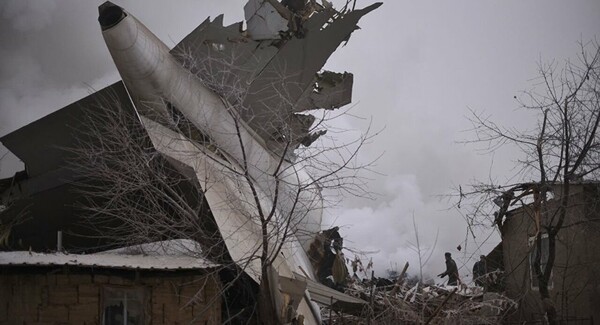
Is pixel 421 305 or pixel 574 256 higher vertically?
pixel 574 256

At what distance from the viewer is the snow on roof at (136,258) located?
28.9 feet

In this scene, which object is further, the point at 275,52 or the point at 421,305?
the point at 275,52

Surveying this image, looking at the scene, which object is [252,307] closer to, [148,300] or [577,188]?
[148,300]

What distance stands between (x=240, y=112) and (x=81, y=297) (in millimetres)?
3362

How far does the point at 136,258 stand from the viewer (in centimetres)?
989

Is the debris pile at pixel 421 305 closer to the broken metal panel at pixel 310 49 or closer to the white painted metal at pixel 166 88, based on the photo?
the white painted metal at pixel 166 88

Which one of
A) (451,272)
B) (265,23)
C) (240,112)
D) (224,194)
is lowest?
(451,272)

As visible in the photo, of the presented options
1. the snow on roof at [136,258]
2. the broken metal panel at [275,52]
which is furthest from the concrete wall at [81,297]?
the broken metal panel at [275,52]

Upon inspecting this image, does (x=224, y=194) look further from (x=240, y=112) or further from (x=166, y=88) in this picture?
(x=166, y=88)

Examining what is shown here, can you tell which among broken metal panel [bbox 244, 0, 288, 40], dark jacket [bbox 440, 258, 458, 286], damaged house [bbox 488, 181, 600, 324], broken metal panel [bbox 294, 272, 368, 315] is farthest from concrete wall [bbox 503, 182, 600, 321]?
broken metal panel [bbox 244, 0, 288, 40]

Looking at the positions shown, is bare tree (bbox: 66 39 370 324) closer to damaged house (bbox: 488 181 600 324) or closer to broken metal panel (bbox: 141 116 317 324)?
broken metal panel (bbox: 141 116 317 324)

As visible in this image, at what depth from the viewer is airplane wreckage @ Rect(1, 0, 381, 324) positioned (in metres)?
10.1

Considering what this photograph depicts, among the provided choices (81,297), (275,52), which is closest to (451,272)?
(275,52)

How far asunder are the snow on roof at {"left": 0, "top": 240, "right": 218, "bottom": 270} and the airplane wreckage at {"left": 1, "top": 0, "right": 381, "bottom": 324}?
0.63m
